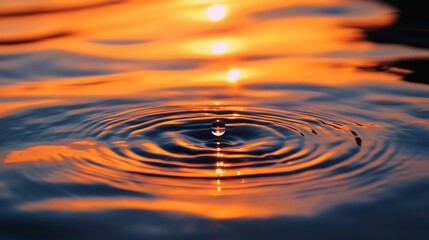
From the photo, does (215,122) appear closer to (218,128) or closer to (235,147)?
(218,128)

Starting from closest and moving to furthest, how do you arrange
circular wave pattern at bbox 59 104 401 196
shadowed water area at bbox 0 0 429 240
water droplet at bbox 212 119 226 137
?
shadowed water area at bbox 0 0 429 240 < circular wave pattern at bbox 59 104 401 196 < water droplet at bbox 212 119 226 137

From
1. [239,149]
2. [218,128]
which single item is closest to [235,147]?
[239,149]

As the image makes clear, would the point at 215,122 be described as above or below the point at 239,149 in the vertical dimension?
above

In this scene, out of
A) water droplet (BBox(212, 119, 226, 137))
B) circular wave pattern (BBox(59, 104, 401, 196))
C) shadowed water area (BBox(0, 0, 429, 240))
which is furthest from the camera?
water droplet (BBox(212, 119, 226, 137))

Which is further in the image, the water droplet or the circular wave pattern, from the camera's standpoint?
the water droplet

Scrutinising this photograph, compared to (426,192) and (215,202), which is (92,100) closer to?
(215,202)

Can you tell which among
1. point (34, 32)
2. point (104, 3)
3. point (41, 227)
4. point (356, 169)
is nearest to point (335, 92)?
point (356, 169)
